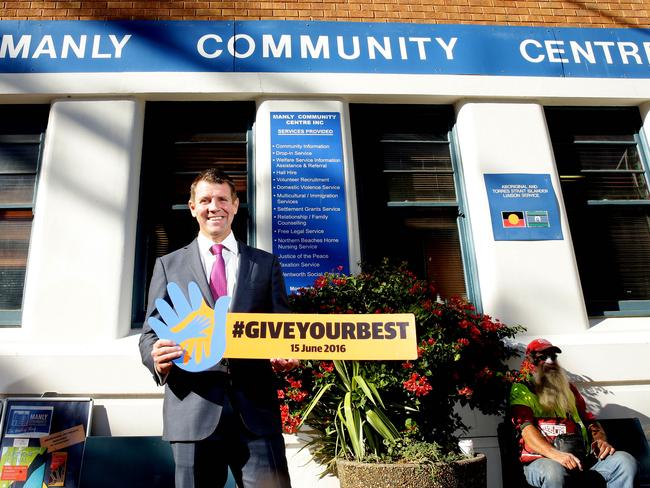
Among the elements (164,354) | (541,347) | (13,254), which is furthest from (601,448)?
(13,254)

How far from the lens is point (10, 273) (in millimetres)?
4027

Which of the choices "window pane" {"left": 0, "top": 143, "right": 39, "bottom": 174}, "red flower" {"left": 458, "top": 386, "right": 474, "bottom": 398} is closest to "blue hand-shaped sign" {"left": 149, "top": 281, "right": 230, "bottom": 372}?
"red flower" {"left": 458, "top": 386, "right": 474, "bottom": 398}

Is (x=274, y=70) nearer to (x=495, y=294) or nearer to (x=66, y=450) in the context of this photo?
(x=495, y=294)

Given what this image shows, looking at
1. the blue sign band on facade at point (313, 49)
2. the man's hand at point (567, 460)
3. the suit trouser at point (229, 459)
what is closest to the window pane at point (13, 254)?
the blue sign band on facade at point (313, 49)

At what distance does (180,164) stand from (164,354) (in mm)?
2878

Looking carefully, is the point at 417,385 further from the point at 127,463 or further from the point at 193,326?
the point at 127,463

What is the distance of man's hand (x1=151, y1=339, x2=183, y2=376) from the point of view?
1.91 metres

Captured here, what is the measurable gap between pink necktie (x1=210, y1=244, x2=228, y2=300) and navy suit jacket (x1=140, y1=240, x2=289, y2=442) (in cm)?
5

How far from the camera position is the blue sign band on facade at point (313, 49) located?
4414mm

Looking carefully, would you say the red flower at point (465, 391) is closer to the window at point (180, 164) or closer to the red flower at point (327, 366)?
the red flower at point (327, 366)

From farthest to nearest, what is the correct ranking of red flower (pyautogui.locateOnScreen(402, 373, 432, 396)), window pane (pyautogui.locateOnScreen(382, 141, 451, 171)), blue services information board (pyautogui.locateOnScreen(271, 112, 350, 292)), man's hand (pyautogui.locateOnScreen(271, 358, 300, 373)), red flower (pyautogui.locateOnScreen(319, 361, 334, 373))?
window pane (pyautogui.locateOnScreen(382, 141, 451, 171)) → blue services information board (pyautogui.locateOnScreen(271, 112, 350, 292)) → red flower (pyautogui.locateOnScreen(319, 361, 334, 373)) → red flower (pyautogui.locateOnScreen(402, 373, 432, 396)) → man's hand (pyautogui.locateOnScreen(271, 358, 300, 373))

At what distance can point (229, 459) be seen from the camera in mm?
1957

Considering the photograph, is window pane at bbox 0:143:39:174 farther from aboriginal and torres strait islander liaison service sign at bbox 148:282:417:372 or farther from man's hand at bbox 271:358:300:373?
man's hand at bbox 271:358:300:373

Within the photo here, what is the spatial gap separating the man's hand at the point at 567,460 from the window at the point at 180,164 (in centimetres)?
274
